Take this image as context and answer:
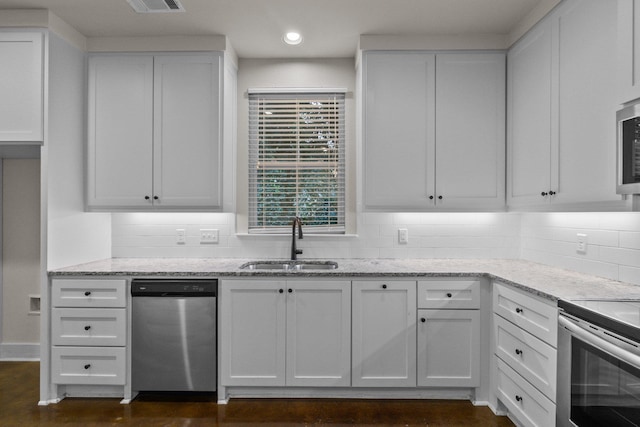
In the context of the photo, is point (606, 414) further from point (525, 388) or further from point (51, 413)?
point (51, 413)

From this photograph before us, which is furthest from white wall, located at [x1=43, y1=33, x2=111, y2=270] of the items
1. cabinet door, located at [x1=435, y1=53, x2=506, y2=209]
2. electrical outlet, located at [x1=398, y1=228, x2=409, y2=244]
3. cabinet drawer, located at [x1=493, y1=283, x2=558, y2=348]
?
cabinet drawer, located at [x1=493, y1=283, x2=558, y2=348]

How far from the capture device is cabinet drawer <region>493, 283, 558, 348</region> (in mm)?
1869

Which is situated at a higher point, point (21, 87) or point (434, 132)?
point (21, 87)

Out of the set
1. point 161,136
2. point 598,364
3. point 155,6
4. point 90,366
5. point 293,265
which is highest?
point 155,6

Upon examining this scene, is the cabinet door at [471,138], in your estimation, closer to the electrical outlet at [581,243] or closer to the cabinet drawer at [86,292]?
the electrical outlet at [581,243]

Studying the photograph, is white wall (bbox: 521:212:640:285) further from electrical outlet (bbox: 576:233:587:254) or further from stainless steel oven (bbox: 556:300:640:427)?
stainless steel oven (bbox: 556:300:640:427)

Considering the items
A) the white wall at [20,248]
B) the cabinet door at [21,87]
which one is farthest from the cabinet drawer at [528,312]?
the white wall at [20,248]

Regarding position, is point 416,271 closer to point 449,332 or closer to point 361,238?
point 449,332

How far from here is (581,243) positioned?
250cm

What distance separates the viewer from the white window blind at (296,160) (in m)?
3.35

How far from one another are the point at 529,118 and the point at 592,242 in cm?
88

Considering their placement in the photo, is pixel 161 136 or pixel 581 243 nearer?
pixel 581 243

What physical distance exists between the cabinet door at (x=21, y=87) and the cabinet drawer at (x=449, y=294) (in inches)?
107

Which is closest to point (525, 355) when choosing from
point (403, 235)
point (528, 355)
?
point (528, 355)
